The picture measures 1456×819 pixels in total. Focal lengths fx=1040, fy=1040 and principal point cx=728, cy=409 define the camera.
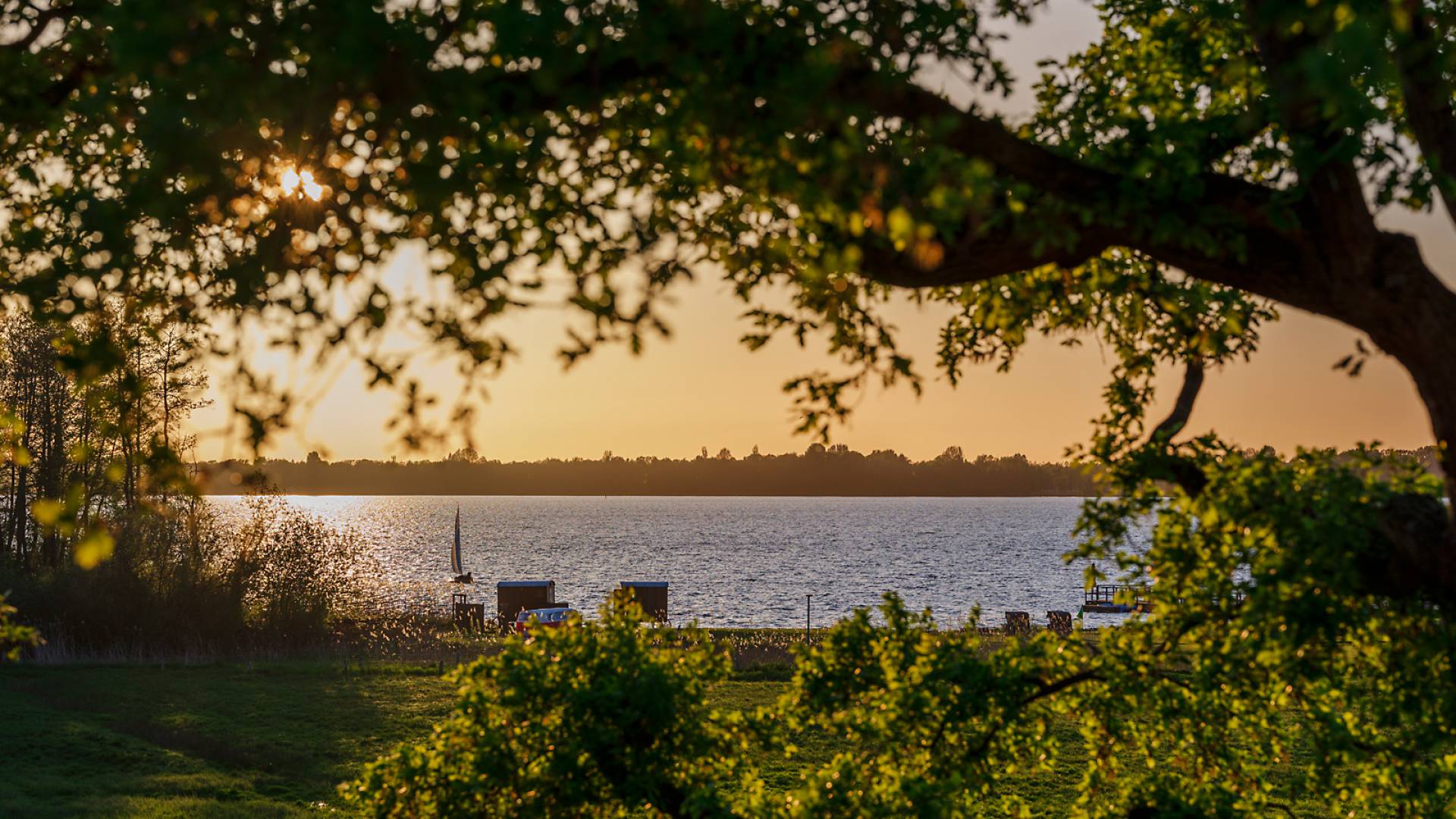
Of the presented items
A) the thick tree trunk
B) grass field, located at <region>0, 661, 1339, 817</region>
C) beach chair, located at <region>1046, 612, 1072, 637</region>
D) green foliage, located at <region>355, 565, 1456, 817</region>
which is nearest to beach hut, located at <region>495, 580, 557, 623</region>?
grass field, located at <region>0, 661, 1339, 817</region>

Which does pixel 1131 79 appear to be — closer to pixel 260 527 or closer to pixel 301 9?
pixel 301 9

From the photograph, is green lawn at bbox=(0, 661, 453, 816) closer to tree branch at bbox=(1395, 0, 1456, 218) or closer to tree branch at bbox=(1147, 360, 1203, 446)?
tree branch at bbox=(1147, 360, 1203, 446)

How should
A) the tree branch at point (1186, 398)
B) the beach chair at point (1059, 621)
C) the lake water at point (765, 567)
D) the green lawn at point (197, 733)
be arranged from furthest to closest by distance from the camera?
the lake water at point (765, 567)
the beach chair at point (1059, 621)
the green lawn at point (197, 733)
the tree branch at point (1186, 398)

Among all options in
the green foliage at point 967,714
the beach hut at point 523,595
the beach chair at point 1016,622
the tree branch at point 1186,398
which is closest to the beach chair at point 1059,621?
the beach chair at point 1016,622

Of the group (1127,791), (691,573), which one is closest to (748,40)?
(1127,791)

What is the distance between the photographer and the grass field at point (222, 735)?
1553 centimetres

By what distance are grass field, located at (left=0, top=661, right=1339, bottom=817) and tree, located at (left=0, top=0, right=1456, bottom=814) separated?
16.3 ft

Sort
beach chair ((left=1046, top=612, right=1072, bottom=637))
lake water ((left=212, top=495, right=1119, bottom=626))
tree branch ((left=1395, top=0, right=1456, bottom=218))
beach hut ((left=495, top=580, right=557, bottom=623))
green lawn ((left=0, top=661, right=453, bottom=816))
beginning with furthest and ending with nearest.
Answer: lake water ((left=212, top=495, right=1119, bottom=626)) → beach hut ((left=495, top=580, right=557, bottom=623)) → beach chair ((left=1046, top=612, right=1072, bottom=637)) → green lawn ((left=0, top=661, right=453, bottom=816)) → tree branch ((left=1395, top=0, right=1456, bottom=218))

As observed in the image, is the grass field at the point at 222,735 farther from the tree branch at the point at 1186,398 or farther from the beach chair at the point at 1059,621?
the beach chair at the point at 1059,621

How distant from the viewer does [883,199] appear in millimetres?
4270

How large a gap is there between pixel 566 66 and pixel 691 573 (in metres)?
88.9

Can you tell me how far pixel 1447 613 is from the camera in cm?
598

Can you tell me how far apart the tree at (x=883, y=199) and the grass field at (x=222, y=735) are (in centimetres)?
498

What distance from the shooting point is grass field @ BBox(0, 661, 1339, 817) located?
15.5m
